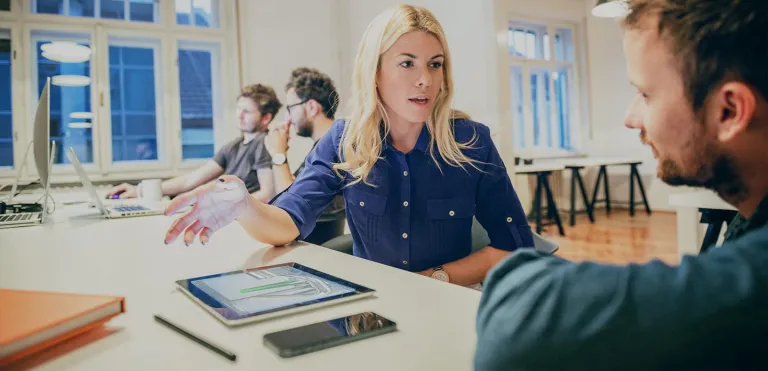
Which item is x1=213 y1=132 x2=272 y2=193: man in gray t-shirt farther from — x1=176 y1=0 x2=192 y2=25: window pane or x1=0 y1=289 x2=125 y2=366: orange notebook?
x1=0 y1=289 x2=125 y2=366: orange notebook

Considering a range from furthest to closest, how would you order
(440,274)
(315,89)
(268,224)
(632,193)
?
(632,193) < (315,89) < (440,274) < (268,224)

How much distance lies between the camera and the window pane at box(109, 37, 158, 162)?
5121 mm

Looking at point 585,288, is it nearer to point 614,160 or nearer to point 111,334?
point 111,334

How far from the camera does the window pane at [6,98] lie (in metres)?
4.72

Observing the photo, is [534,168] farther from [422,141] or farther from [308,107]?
[422,141]

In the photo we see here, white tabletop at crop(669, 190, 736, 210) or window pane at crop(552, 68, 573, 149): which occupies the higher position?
window pane at crop(552, 68, 573, 149)

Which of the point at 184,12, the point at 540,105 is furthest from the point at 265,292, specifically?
the point at 540,105

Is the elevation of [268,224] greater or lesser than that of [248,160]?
lesser

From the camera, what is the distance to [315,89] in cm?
305

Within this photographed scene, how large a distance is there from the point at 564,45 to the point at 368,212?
7148mm

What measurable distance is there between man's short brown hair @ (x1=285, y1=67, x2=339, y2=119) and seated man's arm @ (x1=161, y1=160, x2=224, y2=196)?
0.96 metres

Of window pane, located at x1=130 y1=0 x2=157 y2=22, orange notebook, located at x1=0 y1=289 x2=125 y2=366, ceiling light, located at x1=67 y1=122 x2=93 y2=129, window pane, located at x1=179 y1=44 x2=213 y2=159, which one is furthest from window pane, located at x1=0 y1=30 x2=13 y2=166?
orange notebook, located at x1=0 y1=289 x2=125 y2=366

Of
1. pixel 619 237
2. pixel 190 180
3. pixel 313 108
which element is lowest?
pixel 619 237

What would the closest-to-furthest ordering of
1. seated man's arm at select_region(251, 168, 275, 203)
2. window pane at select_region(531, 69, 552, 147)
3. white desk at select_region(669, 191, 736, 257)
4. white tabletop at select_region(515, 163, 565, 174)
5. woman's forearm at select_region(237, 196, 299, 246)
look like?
woman's forearm at select_region(237, 196, 299, 246) → white desk at select_region(669, 191, 736, 257) → seated man's arm at select_region(251, 168, 275, 203) → white tabletop at select_region(515, 163, 565, 174) → window pane at select_region(531, 69, 552, 147)
